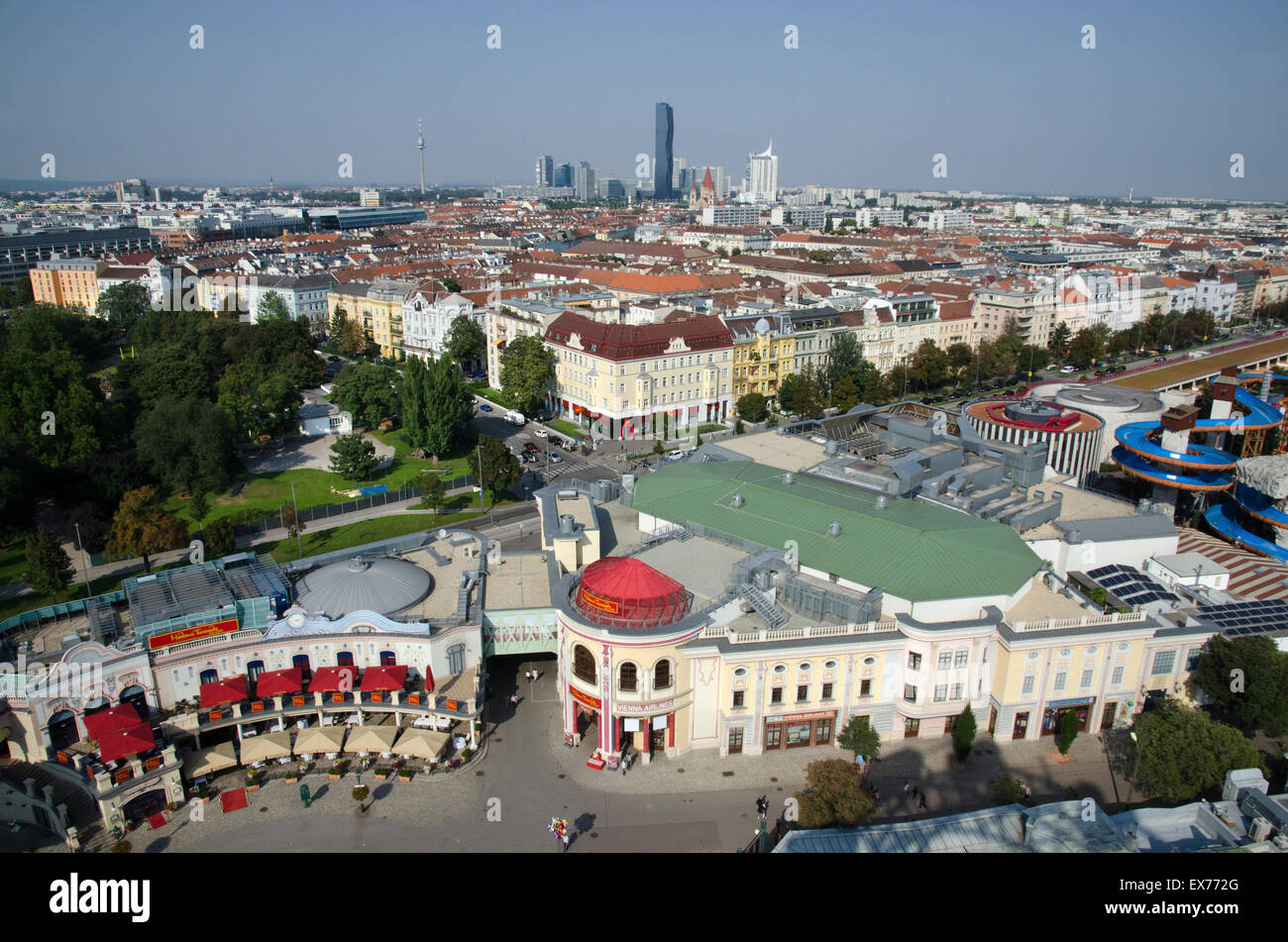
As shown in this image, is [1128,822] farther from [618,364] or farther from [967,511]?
[618,364]

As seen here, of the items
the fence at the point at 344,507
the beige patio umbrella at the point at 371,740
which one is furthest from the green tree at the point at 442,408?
the beige patio umbrella at the point at 371,740

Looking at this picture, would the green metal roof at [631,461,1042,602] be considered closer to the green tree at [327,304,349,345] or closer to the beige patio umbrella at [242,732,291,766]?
the beige patio umbrella at [242,732,291,766]

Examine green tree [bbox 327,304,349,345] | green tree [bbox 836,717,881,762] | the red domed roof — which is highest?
green tree [bbox 327,304,349,345]

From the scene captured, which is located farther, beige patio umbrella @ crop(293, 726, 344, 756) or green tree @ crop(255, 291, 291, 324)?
green tree @ crop(255, 291, 291, 324)

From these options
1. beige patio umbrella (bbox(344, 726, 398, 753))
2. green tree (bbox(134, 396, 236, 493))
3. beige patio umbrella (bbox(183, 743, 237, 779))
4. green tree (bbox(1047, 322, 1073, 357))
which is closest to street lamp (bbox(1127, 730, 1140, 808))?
beige patio umbrella (bbox(344, 726, 398, 753))

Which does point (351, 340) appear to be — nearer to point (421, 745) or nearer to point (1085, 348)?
point (421, 745)
